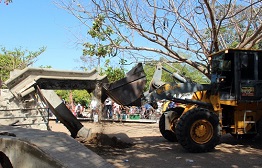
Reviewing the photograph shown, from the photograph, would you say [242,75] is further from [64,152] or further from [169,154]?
[64,152]

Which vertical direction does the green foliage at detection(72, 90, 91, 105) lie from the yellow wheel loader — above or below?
above

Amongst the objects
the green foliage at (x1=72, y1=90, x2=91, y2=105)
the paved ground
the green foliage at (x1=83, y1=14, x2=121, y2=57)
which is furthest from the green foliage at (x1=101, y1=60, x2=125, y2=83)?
the green foliage at (x1=72, y1=90, x2=91, y2=105)

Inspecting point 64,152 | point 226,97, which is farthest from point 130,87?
point 64,152

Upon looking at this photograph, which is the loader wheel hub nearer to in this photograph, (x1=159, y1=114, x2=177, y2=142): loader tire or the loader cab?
the loader cab

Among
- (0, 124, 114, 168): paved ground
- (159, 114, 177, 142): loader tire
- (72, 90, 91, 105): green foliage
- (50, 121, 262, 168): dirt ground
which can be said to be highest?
(72, 90, 91, 105): green foliage

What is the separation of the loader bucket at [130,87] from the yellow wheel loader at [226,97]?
935 mm

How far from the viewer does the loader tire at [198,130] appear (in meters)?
9.15

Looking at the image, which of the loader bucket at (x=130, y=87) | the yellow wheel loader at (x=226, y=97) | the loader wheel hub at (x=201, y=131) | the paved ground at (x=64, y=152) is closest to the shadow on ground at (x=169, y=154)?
the loader wheel hub at (x=201, y=131)

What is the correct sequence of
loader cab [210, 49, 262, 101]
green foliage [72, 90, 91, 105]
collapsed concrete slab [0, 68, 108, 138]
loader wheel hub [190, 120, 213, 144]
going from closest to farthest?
collapsed concrete slab [0, 68, 108, 138] → loader wheel hub [190, 120, 213, 144] → loader cab [210, 49, 262, 101] → green foliage [72, 90, 91, 105]

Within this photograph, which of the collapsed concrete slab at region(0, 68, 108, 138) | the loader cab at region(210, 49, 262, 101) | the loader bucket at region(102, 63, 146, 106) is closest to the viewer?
the collapsed concrete slab at region(0, 68, 108, 138)

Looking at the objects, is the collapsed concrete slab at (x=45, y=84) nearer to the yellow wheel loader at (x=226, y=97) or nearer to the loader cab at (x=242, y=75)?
the yellow wheel loader at (x=226, y=97)

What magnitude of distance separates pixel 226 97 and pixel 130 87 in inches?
113

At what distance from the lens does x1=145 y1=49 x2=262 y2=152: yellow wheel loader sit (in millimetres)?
9445

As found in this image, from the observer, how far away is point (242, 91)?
9852mm
